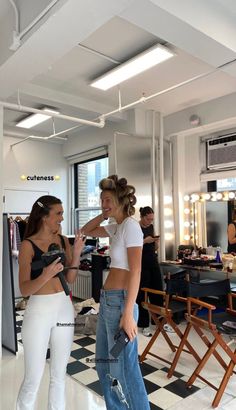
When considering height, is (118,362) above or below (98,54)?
below

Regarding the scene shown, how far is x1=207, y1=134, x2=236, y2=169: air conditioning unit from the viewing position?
4.46 metres

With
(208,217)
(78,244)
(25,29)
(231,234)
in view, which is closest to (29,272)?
(78,244)

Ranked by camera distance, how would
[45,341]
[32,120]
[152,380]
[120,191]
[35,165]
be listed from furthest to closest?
[35,165] → [32,120] → [152,380] → [120,191] → [45,341]

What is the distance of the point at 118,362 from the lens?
1615mm

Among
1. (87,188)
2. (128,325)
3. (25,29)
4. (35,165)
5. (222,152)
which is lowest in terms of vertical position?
(128,325)

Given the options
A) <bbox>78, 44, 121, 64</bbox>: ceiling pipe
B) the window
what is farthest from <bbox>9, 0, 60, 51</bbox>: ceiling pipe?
the window

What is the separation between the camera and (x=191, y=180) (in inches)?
197

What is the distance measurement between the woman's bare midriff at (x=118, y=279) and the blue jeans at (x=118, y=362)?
25mm

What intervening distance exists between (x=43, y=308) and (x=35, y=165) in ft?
15.9

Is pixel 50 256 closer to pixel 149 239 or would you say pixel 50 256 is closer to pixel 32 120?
pixel 149 239

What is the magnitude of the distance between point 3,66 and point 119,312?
2041mm

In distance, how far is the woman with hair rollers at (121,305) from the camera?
62.1 inches

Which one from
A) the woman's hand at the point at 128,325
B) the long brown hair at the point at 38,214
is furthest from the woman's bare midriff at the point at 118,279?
the long brown hair at the point at 38,214

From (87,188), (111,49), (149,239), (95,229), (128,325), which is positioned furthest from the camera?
(87,188)
